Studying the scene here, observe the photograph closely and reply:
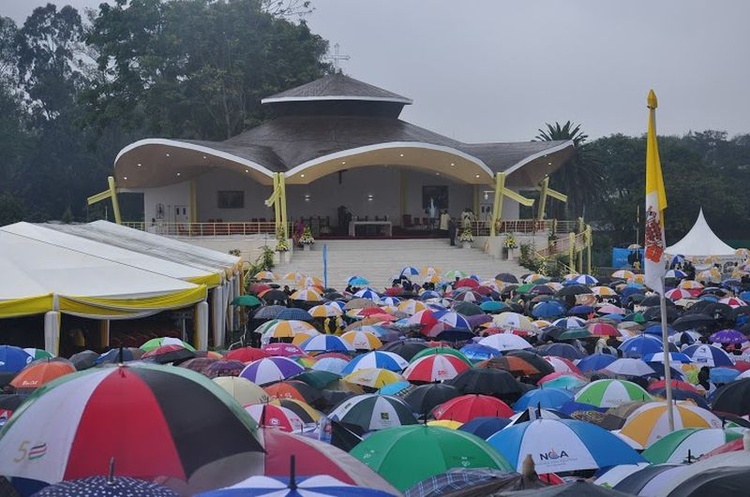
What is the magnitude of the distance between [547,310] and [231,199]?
28287mm

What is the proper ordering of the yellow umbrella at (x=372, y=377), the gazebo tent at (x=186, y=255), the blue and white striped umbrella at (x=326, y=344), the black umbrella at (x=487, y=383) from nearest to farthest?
the black umbrella at (x=487, y=383) < the yellow umbrella at (x=372, y=377) < the blue and white striped umbrella at (x=326, y=344) < the gazebo tent at (x=186, y=255)

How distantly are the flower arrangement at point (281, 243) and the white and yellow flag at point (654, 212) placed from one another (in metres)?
27.4

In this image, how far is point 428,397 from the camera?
10.2 m

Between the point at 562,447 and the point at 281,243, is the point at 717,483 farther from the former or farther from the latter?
the point at 281,243

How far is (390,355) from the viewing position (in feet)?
42.1

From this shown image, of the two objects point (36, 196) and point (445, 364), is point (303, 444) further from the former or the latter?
point (36, 196)

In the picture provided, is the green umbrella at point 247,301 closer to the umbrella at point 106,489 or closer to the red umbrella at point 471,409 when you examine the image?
the red umbrella at point 471,409

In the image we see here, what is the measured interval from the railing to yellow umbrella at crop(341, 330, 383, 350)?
78.0 feet

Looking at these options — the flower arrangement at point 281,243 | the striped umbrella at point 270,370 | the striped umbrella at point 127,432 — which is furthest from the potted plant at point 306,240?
the striped umbrella at point 127,432

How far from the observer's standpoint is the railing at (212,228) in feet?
131

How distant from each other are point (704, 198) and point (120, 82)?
31551 millimetres

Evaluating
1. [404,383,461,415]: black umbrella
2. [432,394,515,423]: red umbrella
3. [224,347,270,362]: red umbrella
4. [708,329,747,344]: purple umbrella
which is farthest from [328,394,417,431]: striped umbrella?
[708,329,747,344]: purple umbrella

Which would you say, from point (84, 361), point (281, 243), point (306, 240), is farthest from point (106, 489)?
point (306, 240)

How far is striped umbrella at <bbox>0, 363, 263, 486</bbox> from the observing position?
555 cm
